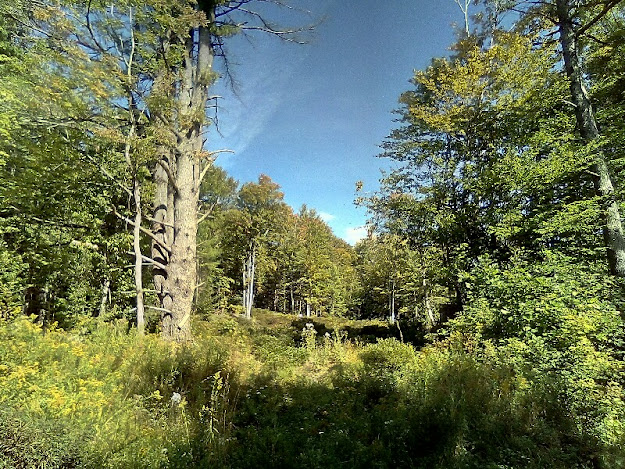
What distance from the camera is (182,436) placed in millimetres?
3025

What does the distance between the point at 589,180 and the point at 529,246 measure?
2.65m

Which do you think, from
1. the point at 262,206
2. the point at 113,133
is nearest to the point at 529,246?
the point at 113,133

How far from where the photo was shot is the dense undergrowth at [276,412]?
2.75 m

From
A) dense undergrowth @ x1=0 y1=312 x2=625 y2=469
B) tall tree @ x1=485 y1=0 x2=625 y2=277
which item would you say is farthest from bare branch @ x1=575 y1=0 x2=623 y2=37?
dense undergrowth @ x1=0 y1=312 x2=625 y2=469

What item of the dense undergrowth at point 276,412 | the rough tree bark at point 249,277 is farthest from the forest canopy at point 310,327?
the rough tree bark at point 249,277

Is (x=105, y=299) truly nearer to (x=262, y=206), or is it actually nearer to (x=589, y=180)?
(x=589, y=180)

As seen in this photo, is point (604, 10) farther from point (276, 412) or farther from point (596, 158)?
point (276, 412)

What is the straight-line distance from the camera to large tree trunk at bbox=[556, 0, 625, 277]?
6230 millimetres

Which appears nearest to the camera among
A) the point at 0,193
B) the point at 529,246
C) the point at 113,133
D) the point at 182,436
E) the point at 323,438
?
the point at 182,436

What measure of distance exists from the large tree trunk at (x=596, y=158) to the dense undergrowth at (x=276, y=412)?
297cm

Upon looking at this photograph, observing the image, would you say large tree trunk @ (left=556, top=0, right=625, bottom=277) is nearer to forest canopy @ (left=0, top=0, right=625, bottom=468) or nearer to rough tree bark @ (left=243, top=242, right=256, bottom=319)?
forest canopy @ (left=0, top=0, right=625, bottom=468)

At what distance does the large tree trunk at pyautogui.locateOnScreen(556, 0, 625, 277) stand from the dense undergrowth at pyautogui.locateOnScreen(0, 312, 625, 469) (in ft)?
9.75

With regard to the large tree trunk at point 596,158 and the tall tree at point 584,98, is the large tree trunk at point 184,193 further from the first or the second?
the large tree trunk at point 596,158

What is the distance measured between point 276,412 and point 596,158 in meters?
8.20
